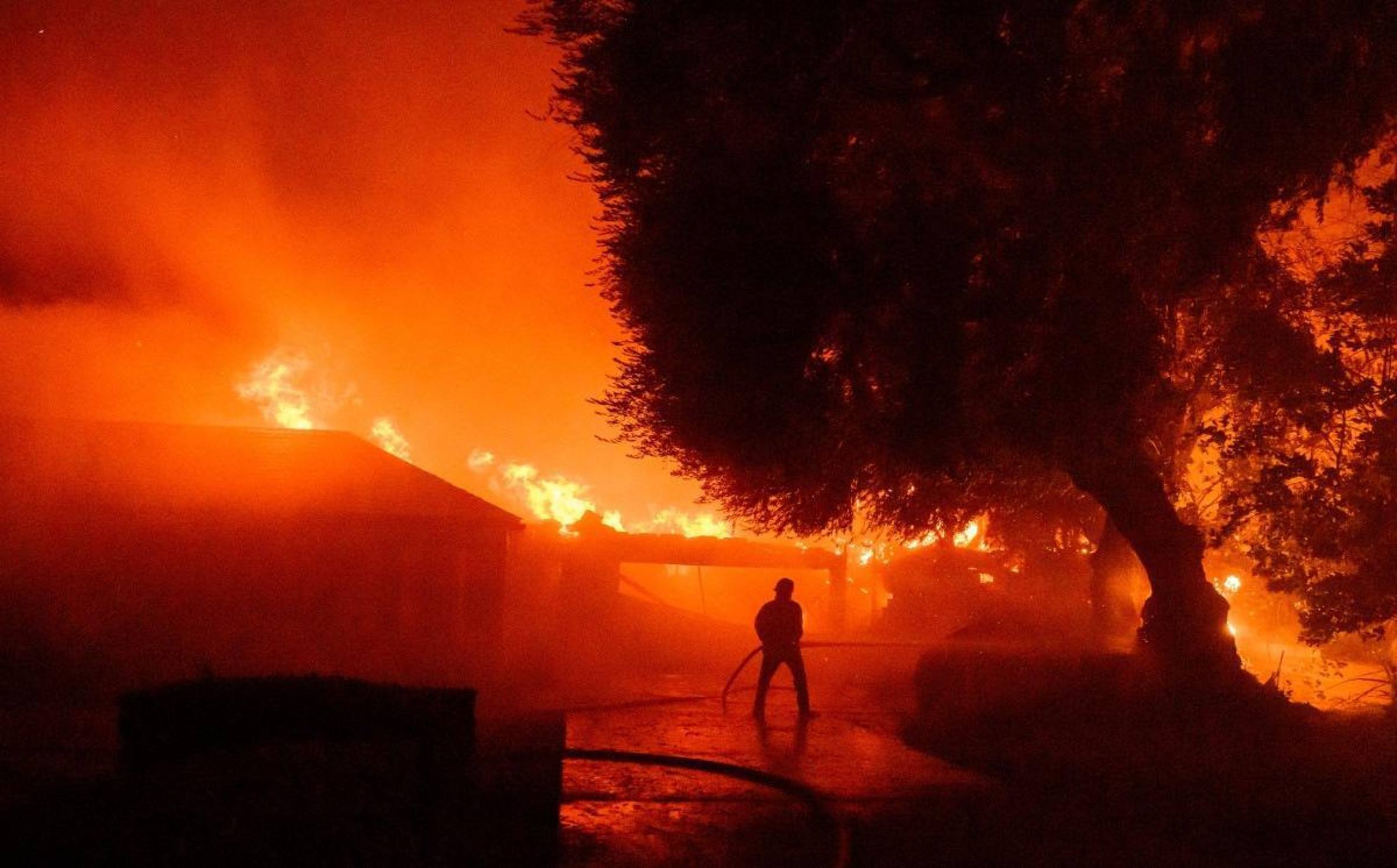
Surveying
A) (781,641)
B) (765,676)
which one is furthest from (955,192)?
(765,676)

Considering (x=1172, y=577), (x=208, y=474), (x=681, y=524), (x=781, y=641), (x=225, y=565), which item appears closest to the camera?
(x=1172, y=577)

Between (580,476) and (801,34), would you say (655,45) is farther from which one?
(580,476)

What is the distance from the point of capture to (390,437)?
51469 millimetres

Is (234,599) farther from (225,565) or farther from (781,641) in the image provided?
(781,641)

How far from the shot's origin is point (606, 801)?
26.3 feet

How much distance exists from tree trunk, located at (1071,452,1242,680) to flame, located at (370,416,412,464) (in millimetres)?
42616

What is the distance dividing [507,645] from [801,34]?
1710 cm

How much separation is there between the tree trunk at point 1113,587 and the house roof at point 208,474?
11.1 metres

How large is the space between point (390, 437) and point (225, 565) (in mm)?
33505

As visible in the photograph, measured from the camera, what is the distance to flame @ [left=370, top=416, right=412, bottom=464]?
50.7 meters

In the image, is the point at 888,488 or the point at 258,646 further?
the point at 258,646

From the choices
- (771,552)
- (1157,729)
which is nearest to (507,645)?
(771,552)

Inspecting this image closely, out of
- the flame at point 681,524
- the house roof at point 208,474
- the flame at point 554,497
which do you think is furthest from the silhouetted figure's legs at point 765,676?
the flame at point 681,524

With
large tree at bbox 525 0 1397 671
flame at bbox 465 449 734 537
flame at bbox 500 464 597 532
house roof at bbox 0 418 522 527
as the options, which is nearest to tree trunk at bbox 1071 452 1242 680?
large tree at bbox 525 0 1397 671
